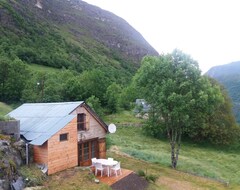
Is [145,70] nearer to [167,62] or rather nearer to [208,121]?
[167,62]

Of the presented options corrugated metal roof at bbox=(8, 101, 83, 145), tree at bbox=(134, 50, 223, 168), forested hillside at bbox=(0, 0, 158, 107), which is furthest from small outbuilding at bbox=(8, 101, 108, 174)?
forested hillside at bbox=(0, 0, 158, 107)

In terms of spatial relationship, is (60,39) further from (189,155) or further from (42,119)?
(42,119)

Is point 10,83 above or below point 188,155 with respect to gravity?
above

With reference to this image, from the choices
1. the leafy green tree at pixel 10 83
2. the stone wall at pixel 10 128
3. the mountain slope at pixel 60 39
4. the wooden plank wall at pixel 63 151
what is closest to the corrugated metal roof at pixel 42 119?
the wooden plank wall at pixel 63 151

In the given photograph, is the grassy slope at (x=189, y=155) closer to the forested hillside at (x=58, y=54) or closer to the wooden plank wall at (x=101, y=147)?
the wooden plank wall at (x=101, y=147)

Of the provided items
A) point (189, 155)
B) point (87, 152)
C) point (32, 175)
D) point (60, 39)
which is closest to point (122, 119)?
point (189, 155)

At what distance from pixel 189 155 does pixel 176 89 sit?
41.7 ft

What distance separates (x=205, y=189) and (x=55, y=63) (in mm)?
75863

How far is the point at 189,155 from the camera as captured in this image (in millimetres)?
37781

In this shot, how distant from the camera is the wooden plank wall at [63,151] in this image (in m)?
18.5

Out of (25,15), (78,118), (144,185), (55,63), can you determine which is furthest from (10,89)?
(25,15)

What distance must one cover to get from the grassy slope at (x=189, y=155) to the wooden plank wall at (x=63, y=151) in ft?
33.4

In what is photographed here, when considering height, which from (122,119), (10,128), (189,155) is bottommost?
(189,155)

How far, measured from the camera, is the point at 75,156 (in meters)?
20.5
